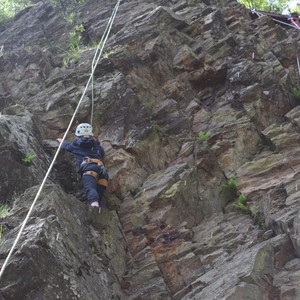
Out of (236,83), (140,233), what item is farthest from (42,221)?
(236,83)

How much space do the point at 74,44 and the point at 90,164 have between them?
8.18m

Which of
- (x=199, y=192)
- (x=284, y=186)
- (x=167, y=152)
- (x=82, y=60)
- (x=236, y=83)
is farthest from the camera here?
(x=82, y=60)

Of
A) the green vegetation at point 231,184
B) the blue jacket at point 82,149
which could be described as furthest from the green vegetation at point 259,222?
the blue jacket at point 82,149

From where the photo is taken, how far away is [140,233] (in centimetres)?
822

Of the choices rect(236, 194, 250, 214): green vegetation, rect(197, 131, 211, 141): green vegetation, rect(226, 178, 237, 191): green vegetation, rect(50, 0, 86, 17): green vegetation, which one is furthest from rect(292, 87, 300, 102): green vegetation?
rect(50, 0, 86, 17): green vegetation

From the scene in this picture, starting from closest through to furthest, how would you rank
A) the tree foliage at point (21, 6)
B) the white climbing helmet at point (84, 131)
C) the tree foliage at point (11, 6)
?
the white climbing helmet at point (84, 131), the tree foliage at point (21, 6), the tree foliage at point (11, 6)

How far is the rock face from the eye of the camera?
20.9 feet

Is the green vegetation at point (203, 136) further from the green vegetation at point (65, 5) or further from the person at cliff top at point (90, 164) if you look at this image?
the green vegetation at point (65, 5)

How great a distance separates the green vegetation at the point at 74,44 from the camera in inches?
567

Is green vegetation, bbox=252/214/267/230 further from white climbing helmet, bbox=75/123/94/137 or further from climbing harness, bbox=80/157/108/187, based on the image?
white climbing helmet, bbox=75/123/94/137

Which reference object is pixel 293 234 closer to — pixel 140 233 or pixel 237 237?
pixel 237 237

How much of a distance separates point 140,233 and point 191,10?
977cm

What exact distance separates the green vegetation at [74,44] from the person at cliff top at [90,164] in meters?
5.10

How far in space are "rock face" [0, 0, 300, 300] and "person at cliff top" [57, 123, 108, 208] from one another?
1.31ft
